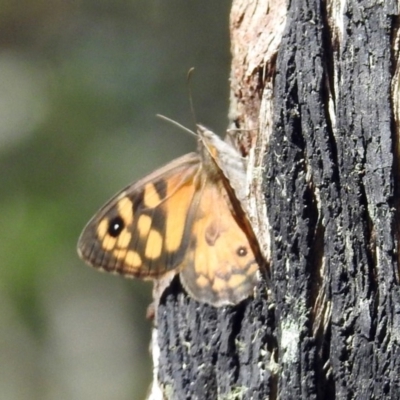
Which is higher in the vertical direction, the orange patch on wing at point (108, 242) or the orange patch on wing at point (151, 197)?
the orange patch on wing at point (151, 197)

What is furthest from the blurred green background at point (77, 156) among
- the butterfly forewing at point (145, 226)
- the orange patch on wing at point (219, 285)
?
the orange patch on wing at point (219, 285)

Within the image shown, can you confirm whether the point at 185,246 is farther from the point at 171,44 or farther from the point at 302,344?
the point at 171,44

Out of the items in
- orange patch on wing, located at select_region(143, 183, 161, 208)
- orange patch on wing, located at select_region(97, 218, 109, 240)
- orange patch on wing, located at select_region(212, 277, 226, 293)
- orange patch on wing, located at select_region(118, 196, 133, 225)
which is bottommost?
orange patch on wing, located at select_region(212, 277, 226, 293)

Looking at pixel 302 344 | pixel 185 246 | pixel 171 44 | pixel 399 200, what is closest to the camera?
pixel 399 200

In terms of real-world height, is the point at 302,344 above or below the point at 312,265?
below

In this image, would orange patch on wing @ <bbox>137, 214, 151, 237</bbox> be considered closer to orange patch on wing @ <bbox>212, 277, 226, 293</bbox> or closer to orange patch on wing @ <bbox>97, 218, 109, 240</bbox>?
orange patch on wing @ <bbox>97, 218, 109, 240</bbox>

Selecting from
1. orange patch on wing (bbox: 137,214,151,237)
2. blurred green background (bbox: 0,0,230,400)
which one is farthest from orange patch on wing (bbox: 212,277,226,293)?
blurred green background (bbox: 0,0,230,400)

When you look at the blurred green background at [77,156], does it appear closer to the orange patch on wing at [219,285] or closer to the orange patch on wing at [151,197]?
the orange patch on wing at [151,197]

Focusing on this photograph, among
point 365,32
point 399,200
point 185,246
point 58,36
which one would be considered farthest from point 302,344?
point 58,36
